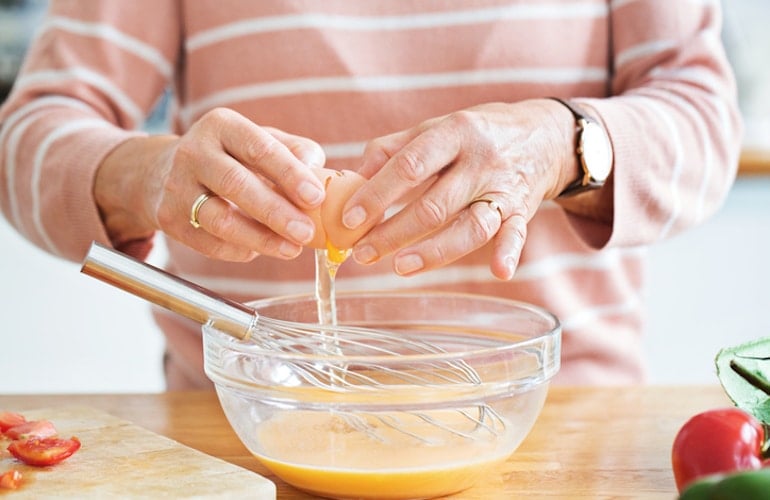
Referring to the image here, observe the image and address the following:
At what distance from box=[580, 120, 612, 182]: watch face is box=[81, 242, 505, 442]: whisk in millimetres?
282

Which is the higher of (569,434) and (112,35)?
(112,35)

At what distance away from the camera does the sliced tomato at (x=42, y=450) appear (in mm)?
744

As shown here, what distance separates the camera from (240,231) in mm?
821

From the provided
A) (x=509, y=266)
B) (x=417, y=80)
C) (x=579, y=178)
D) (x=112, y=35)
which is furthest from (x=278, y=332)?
(x=112, y=35)

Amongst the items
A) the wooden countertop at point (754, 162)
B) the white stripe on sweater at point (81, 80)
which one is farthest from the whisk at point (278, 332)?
the wooden countertop at point (754, 162)

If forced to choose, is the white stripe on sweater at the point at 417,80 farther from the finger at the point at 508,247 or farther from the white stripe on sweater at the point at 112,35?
the finger at the point at 508,247

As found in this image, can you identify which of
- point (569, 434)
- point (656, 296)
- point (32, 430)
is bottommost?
point (656, 296)

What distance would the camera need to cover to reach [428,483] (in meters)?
0.71

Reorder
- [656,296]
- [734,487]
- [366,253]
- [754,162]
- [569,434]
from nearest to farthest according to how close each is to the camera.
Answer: [734,487], [366,253], [569,434], [754,162], [656,296]

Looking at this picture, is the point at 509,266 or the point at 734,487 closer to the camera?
the point at 734,487

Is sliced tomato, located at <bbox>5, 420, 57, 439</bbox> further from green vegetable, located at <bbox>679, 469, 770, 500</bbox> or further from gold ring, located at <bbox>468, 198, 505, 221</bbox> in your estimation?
green vegetable, located at <bbox>679, 469, 770, 500</bbox>

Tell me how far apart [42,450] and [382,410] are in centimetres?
26

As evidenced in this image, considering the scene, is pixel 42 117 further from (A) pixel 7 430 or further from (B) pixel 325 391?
(B) pixel 325 391

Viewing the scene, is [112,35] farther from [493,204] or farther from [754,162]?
[754,162]
